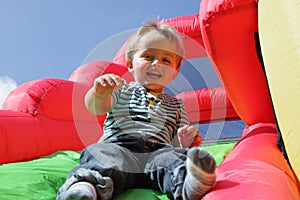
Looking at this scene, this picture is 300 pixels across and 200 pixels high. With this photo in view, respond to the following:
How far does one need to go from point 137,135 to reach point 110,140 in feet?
0.23

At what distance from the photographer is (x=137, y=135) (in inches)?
34.6

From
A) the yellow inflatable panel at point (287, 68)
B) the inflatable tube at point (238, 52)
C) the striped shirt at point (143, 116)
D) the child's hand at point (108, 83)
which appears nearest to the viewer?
the yellow inflatable panel at point (287, 68)

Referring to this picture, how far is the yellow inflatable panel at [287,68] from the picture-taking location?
52cm

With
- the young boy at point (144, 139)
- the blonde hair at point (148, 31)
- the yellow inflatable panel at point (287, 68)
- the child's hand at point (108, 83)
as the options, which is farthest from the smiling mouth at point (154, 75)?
the yellow inflatable panel at point (287, 68)

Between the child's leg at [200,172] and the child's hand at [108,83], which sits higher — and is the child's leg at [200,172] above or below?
below

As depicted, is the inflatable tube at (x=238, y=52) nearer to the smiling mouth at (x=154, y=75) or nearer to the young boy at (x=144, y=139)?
the young boy at (x=144, y=139)

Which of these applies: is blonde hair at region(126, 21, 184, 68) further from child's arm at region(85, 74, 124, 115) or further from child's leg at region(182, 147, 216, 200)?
child's leg at region(182, 147, 216, 200)

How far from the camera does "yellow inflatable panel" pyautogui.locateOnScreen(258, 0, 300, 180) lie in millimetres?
A: 520

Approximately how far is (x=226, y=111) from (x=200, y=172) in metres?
1.39

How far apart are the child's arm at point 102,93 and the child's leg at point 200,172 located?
27 cm

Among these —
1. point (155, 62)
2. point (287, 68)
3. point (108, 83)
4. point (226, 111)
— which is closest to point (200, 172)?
point (287, 68)

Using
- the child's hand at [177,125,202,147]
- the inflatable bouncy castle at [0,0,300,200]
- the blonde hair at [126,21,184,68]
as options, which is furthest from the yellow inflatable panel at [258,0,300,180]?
the blonde hair at [126,21,184,68]

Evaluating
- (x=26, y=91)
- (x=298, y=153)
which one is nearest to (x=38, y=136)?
(x=26, y=91)

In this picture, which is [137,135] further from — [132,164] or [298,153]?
[298,153]
